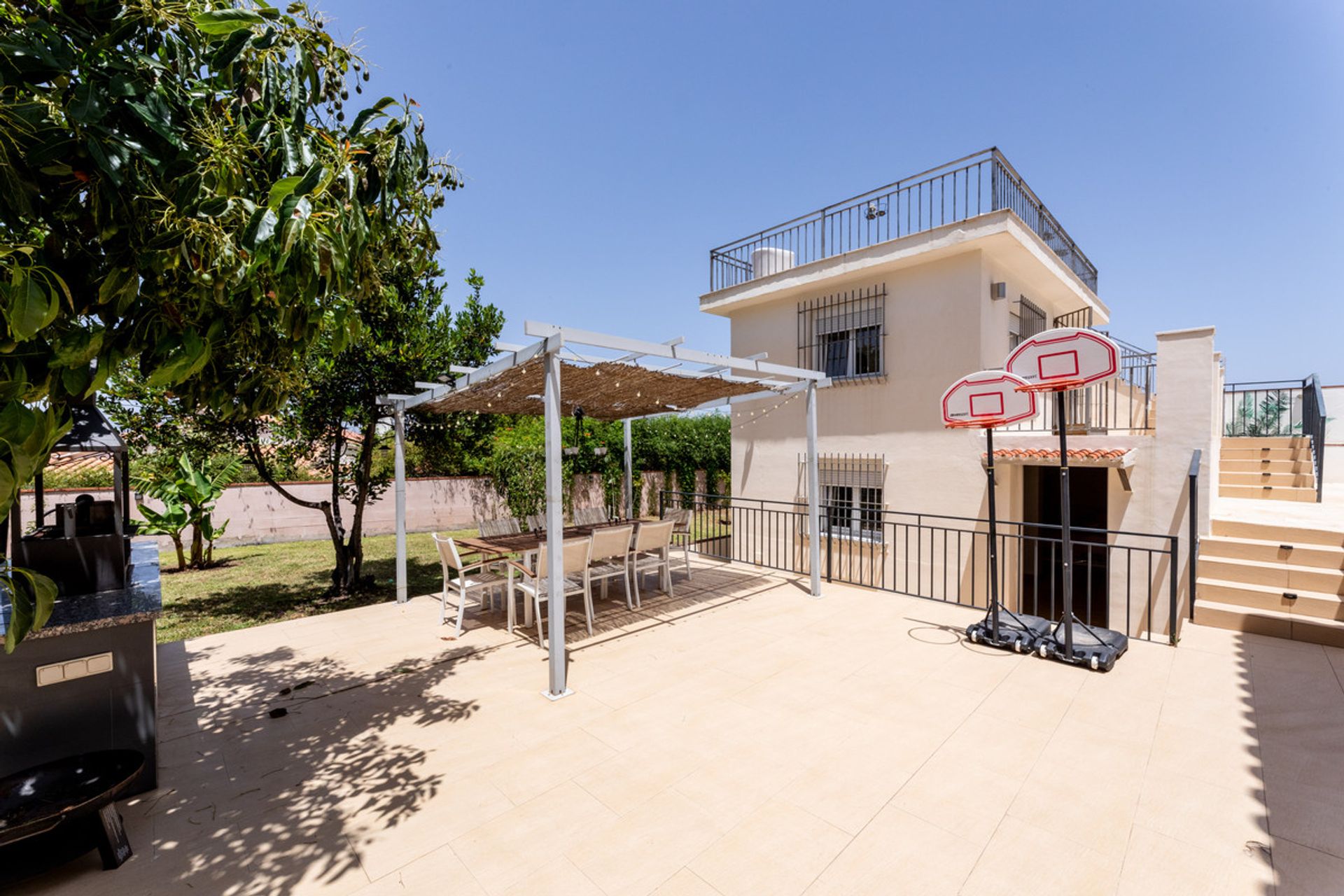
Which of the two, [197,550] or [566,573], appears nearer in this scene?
[566,573]

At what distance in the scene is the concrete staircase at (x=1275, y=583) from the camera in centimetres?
512

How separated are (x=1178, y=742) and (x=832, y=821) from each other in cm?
247

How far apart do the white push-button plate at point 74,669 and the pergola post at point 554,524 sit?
8.24 ft

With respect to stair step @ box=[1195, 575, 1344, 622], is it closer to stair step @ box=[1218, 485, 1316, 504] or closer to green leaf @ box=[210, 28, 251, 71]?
stair step @ box=[1218, 485, 1316, 504]

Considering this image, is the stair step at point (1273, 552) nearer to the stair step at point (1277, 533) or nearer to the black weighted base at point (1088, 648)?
the stair step at point (1277, 533)

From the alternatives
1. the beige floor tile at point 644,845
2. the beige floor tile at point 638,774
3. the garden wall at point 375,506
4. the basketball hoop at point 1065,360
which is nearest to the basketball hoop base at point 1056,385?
the basketball hoop at point 1065,360

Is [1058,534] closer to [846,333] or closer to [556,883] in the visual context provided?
[846,333]

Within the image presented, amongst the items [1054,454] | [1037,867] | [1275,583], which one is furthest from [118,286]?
[1275,583]

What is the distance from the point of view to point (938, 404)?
856cm

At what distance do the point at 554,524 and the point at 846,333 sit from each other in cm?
736

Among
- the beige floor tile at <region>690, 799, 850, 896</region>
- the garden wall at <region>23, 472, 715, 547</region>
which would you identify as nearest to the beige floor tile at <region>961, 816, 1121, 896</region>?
the beige floor tile at <region>690, 799, 850, 896</region>

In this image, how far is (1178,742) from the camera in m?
3.42

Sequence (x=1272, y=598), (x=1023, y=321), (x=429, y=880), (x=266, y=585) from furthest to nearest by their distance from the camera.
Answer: (x=1023, y=321), (x=266, y=585), (x=1272, y=598), (x=429, y=880)

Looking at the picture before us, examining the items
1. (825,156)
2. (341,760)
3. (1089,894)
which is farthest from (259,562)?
(825,156)
